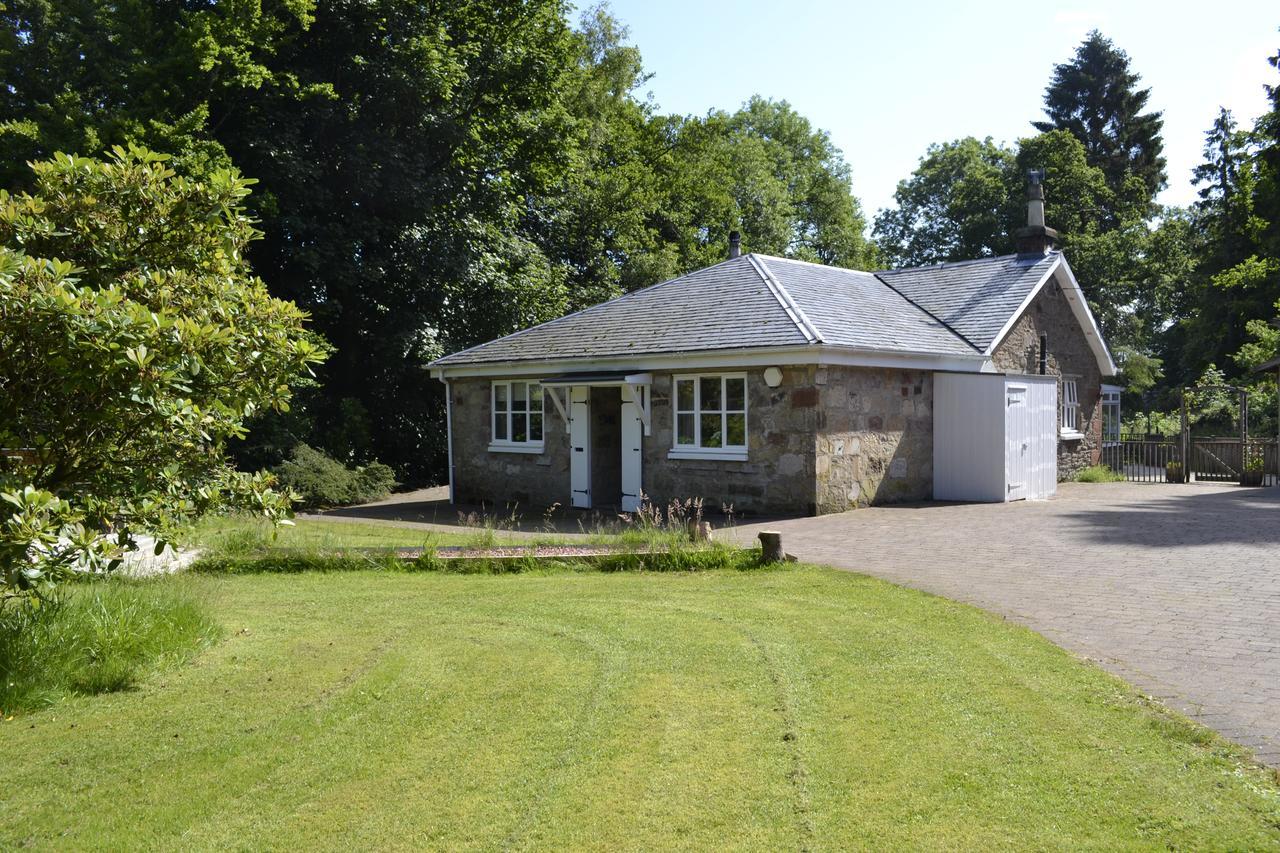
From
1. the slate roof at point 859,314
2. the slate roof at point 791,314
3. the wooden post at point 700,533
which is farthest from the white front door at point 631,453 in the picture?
the wooden post at point 700,533

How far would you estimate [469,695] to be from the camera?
614 centimetres

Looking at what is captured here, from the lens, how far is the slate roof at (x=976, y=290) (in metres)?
20.5

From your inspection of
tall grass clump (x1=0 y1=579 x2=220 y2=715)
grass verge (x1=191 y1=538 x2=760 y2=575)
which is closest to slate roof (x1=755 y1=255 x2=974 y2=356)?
grass verge (x1=191 y1=538 x2=760 y2=575)

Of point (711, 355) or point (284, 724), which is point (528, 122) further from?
point (284, 724)

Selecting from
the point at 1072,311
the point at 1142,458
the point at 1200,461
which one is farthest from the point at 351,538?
the point at 1200,461

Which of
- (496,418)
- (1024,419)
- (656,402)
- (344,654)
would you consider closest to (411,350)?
(496,418)

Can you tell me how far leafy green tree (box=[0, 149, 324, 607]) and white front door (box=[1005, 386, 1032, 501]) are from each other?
46.6 ft

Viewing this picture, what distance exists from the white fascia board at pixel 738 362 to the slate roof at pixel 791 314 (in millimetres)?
117

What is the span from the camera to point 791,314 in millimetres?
16797

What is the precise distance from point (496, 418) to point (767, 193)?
89.0ft

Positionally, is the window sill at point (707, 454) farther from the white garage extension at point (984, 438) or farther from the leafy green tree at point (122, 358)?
Result: the leafy green tree at point (122, 358)

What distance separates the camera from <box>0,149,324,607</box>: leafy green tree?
5391 millimetres

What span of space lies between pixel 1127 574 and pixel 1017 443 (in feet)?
29.0

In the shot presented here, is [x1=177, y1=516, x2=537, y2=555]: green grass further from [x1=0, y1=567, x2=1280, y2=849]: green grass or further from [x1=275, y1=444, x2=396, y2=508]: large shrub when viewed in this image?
[x1=275, y1=444, x2=396, y2=508]: large shrub
